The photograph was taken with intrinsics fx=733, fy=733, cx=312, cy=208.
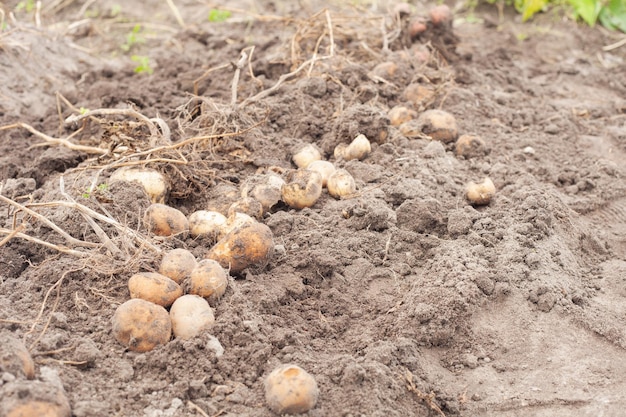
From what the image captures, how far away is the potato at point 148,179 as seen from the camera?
338 centimetres

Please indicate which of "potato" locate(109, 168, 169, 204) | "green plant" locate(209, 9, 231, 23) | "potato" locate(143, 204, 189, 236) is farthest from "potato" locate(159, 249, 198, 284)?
"green plant" locate(209, 9, 231, 23)

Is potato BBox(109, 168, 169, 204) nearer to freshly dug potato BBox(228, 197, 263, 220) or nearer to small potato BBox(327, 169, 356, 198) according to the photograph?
freshly dug potato BBox(228, 197, 263, 220)

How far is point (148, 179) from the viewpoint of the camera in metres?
Result: 3.38

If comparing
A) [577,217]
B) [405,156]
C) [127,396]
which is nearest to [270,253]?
[127,396]

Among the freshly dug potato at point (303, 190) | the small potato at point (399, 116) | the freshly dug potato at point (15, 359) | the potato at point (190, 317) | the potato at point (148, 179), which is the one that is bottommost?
the small potato at point (399, 116)

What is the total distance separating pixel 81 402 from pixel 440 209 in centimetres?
187

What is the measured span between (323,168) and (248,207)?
1.72ft

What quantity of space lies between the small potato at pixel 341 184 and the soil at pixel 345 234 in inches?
4.1

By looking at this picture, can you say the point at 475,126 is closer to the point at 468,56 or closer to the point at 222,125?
the point at 468,56

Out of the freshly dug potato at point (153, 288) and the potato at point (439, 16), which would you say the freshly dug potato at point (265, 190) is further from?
the potato at point (439, 16)

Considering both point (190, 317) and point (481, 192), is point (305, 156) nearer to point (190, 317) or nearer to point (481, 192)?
point (481, 192)

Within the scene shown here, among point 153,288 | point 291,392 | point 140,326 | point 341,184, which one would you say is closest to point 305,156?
point 341,184

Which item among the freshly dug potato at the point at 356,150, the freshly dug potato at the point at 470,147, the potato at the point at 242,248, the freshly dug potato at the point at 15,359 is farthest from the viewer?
the freshly dug potato at the point at 470,147

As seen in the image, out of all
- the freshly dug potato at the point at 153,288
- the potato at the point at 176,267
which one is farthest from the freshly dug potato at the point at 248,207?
the freshly dug potato at the point at 153,288
